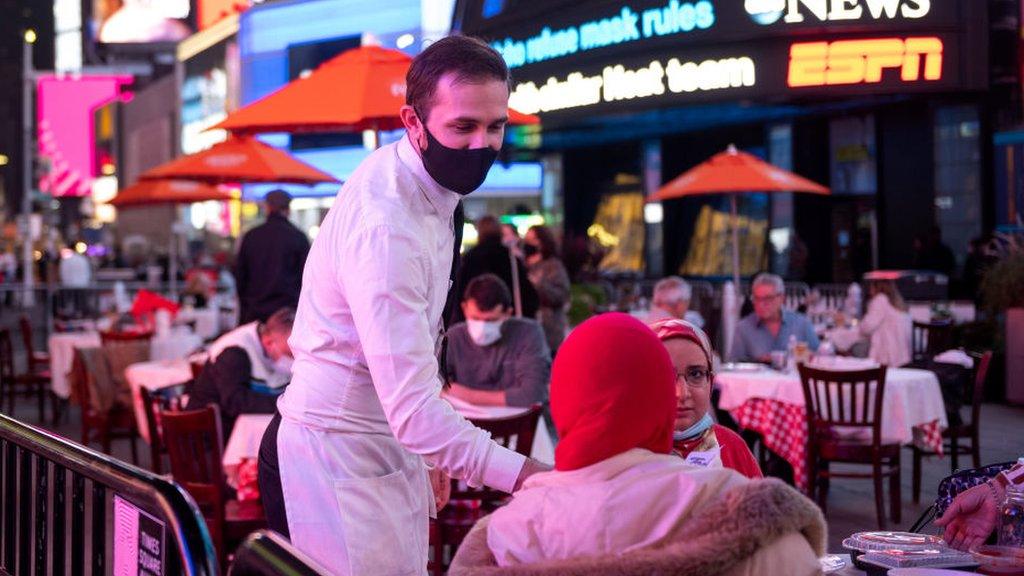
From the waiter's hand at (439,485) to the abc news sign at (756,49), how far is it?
1387 cm

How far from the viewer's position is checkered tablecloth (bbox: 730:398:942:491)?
336 inches

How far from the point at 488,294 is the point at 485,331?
199 mm

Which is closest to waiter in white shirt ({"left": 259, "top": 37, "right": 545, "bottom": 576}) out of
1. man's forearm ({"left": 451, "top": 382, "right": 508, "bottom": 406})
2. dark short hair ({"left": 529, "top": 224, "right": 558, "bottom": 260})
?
man's forearm ({"left": 451, "top": 382, "right": 508, "bottom": 406})

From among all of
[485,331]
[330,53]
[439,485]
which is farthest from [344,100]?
[330,53]

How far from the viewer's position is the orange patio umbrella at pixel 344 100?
8328mm

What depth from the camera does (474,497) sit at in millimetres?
6090

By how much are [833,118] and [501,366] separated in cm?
1607

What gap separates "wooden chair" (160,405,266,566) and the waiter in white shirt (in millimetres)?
3323

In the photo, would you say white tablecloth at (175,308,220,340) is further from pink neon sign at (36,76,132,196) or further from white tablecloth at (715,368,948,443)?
pink neon sign at (36,76,132,196)

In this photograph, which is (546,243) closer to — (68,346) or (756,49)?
(68,346)

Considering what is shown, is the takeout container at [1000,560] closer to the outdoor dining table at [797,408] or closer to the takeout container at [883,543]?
the takeout container at [883,543]

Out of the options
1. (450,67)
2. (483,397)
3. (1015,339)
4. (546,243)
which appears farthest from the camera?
(1015,339)

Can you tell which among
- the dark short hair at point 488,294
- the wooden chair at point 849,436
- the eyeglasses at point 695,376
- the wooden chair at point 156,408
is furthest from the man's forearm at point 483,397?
the eyeglasses at point 695,376

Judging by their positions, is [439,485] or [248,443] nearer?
[439,485]
